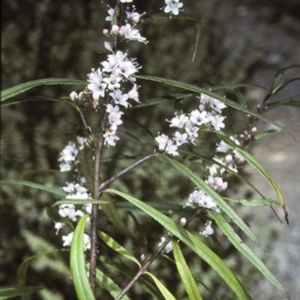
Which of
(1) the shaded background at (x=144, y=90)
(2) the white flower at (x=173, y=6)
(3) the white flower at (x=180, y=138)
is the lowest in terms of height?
(3) the white flower at (x=180, y=138)

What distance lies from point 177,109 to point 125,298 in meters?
0.28

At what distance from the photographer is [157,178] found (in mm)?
1291

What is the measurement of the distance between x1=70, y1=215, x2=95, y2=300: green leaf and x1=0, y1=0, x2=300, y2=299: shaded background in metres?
0.57

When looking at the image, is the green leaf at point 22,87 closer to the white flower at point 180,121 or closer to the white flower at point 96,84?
the white flower at point 96,84

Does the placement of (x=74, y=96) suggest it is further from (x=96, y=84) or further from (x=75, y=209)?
(x=75, y=209)

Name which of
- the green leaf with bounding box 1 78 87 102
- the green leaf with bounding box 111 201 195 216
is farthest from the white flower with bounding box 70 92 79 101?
the green leaf with bounding box 111 201 195 216

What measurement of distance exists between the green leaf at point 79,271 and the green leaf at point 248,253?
0.17 m

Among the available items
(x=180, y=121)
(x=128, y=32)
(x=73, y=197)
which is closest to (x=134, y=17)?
(x=128, y=32)

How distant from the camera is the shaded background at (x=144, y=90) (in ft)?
3.93

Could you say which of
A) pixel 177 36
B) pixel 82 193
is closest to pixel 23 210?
pixel 82 193

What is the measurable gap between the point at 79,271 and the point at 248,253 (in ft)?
0.64

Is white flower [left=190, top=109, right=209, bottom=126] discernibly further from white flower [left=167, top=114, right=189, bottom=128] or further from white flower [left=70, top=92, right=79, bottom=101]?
white flower [left=70, top=92, right=79, bottom=101]

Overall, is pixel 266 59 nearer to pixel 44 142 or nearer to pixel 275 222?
pixel 275 222

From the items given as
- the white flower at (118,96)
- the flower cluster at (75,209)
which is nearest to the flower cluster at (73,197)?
the flower cluster at (75,209)
